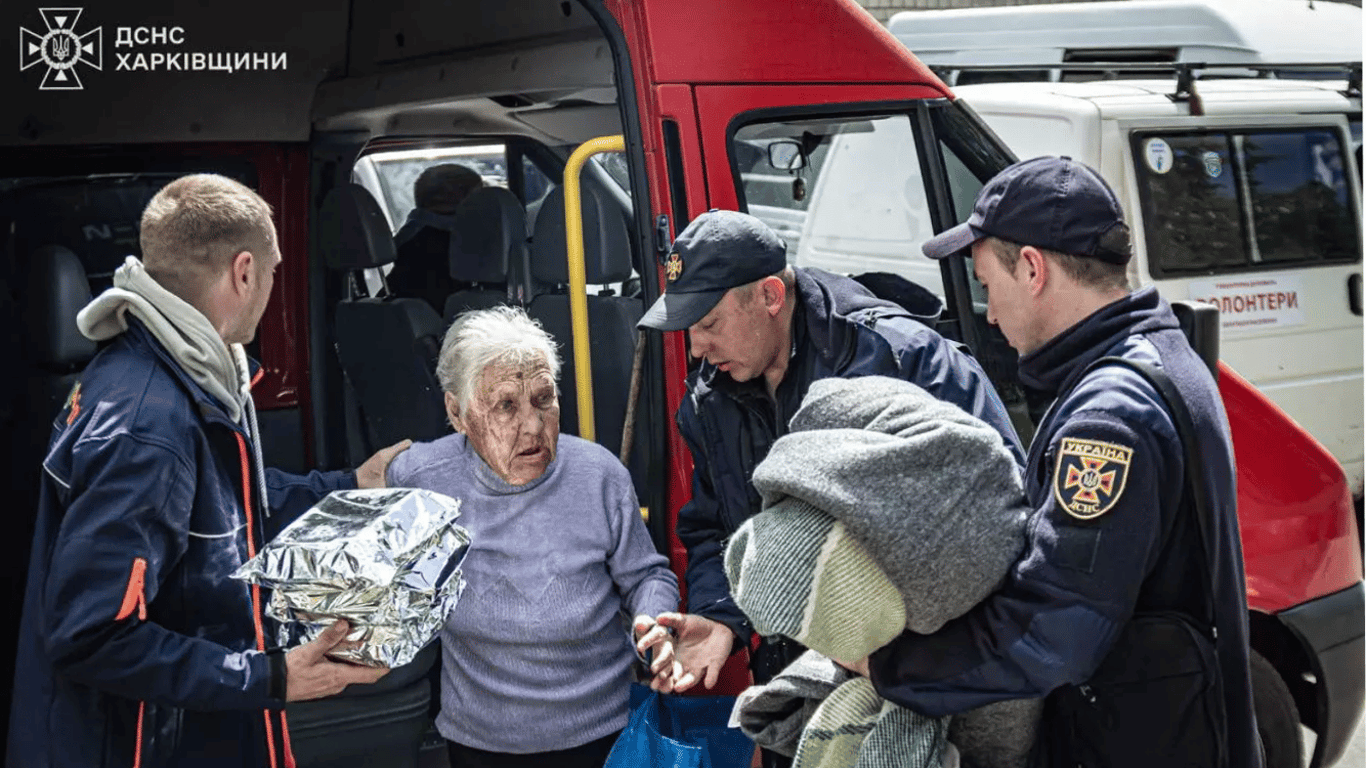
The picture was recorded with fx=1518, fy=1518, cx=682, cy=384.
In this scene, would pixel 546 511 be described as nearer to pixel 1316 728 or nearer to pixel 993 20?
pixel 1316 728

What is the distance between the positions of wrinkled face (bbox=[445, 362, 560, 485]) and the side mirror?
3.73ft

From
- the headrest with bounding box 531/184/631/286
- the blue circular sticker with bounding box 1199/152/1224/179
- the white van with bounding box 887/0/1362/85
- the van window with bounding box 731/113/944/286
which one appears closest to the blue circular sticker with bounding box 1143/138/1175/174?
the blue circular sticker with bounding box 1199/152/1224/179

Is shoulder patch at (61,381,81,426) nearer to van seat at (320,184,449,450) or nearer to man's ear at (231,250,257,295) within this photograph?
man's ear at (231,250,257,295)

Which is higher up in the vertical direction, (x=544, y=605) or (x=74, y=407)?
(x=74, y=407)

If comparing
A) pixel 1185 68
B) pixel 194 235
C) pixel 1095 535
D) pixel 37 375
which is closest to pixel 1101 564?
pixel 1095 535

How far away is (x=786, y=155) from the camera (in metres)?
3.97

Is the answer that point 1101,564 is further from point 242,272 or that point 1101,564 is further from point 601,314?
point 601,314

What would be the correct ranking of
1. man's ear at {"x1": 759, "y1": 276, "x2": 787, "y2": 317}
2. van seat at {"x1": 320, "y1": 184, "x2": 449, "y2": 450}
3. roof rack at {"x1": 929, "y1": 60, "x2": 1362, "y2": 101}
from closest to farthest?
1. man's ear at {"x1": 759, "y1": 276, "x2": 787, "y2": 317}
2. van seat at {"x1": 320, "y1": 184, "x2": 449, "y2": 450}
3. roof rack at {"x1": 929, "y1": 60, "x2": 1362, "y2": 101}

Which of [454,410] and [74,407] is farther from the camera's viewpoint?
[454,410]

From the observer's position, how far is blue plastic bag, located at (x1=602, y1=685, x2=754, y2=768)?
277cm

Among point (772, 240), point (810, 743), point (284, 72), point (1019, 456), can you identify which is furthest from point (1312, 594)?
point (284, 72)

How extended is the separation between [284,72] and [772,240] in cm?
258

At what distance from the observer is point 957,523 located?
2008 millimetres

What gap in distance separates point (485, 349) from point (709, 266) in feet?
1.64
